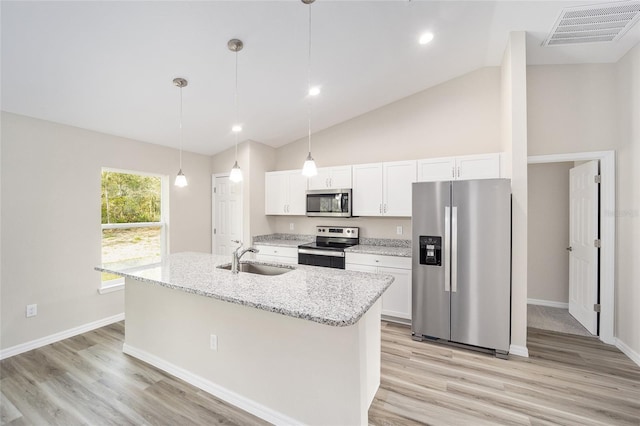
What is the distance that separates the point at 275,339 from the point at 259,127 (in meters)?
3.27

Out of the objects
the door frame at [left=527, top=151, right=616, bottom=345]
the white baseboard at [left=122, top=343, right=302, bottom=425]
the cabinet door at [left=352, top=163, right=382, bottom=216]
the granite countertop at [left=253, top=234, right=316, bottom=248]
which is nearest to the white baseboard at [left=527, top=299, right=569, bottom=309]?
the door frame at [left=527, top=151, right=616, bottom=345]

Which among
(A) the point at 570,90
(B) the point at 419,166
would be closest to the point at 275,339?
(B) the point at 419,166

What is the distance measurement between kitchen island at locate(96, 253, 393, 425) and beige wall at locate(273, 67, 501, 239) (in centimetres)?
239

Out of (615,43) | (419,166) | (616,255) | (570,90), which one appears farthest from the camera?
(419,166)

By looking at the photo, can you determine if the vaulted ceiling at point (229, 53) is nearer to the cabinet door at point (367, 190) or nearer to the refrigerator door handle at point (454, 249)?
the cabinet door at point (367, 190)

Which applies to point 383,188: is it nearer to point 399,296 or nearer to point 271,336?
point 399,296

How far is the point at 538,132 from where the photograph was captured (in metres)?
3.25

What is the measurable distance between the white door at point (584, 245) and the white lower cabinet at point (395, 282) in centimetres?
212

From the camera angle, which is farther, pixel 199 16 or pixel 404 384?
→ pixel 404 384

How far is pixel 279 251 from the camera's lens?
4418mm

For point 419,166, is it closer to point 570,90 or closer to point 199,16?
point 570,90

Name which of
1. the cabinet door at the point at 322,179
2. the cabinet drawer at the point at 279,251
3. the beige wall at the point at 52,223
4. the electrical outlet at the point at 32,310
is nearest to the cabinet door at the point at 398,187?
the cabinet door at the point at 322,179

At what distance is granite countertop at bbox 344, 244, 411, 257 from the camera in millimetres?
3531

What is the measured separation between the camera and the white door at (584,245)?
315 cm
